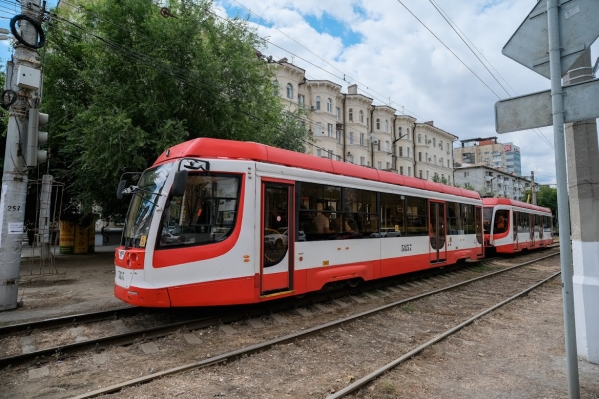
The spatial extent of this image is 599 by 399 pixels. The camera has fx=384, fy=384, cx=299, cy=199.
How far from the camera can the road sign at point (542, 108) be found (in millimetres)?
3107

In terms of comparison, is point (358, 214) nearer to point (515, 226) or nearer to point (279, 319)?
point (279, 319)

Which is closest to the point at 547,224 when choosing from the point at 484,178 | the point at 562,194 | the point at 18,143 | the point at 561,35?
the point at 561,35

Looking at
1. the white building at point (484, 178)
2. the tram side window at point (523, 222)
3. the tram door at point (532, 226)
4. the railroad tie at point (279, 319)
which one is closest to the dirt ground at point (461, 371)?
the railroad tie at point (279, 319)

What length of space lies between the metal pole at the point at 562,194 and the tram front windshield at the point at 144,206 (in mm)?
5476

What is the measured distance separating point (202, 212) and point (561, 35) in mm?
5271

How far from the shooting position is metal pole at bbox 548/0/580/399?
3.06 meters

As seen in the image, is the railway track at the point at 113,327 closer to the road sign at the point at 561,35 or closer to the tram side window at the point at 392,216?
the tram side window at the point at 392,216

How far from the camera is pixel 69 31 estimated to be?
14.6m

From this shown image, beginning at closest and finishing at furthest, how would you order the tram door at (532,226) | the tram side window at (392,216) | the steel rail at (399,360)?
the steel rail at (399,360) → the tram side window at (392,216) → the tram door at (532,226)

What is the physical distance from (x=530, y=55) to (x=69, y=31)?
1637cm

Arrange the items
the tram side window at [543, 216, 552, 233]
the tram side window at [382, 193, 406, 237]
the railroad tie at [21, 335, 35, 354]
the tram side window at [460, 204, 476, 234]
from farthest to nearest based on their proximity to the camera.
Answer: the tram side window at [543, 216, 552, 233], the tram side window at [460, 204, 476, 234], the tram side window at [382, 193, 406, 237], the railroad tie at [21, 335, 35, 354]

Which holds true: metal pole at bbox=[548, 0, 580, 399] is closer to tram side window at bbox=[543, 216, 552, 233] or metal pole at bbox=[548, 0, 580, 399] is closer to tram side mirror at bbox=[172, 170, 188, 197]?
tram side mirror at bbox=[172, 170, 188, 197]

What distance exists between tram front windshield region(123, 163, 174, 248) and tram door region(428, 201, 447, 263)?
8.54m

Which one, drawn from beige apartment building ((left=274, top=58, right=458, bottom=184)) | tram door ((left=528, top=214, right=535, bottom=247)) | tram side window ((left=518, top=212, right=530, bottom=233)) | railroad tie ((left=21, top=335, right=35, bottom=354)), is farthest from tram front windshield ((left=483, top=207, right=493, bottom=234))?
railroad tie ((left=21, top=335, right=35, bottom=354))
